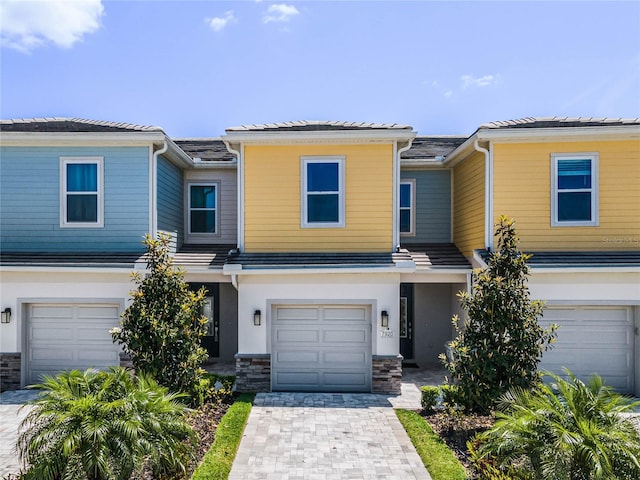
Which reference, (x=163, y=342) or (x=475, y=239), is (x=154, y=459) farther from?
(x=475, y=239)

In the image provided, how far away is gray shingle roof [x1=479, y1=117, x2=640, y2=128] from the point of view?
9.46m

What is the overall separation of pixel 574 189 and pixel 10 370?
1380 centimetres

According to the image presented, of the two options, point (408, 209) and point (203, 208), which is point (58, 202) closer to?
point (203, 208)

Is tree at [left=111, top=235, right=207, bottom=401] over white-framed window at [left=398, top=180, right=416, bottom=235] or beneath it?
beneath

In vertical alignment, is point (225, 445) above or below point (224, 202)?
below

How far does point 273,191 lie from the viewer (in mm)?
9547

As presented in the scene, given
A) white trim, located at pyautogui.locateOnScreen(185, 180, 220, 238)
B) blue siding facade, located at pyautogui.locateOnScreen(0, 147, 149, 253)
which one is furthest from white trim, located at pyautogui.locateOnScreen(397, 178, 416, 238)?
blue siding facade, located at pyautogui.locateOnScreen(0, 147, 149, 253)

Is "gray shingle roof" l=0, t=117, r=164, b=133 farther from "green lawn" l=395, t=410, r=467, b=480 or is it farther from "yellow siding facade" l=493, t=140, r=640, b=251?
"green lawn" l=395, t=410, r=467, b=480

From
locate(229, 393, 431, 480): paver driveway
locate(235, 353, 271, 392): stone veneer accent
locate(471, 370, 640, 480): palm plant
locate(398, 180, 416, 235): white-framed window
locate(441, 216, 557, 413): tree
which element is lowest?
locate(229, 393, 431, 480): paver driveway

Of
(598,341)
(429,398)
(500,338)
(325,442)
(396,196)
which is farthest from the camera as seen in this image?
(396,196)

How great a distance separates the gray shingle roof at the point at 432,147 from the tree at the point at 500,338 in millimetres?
5702

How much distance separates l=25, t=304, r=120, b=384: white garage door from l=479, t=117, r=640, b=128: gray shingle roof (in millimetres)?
10175

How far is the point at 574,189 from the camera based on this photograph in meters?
9.34

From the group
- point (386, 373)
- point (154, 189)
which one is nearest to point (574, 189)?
point (386, 373)
